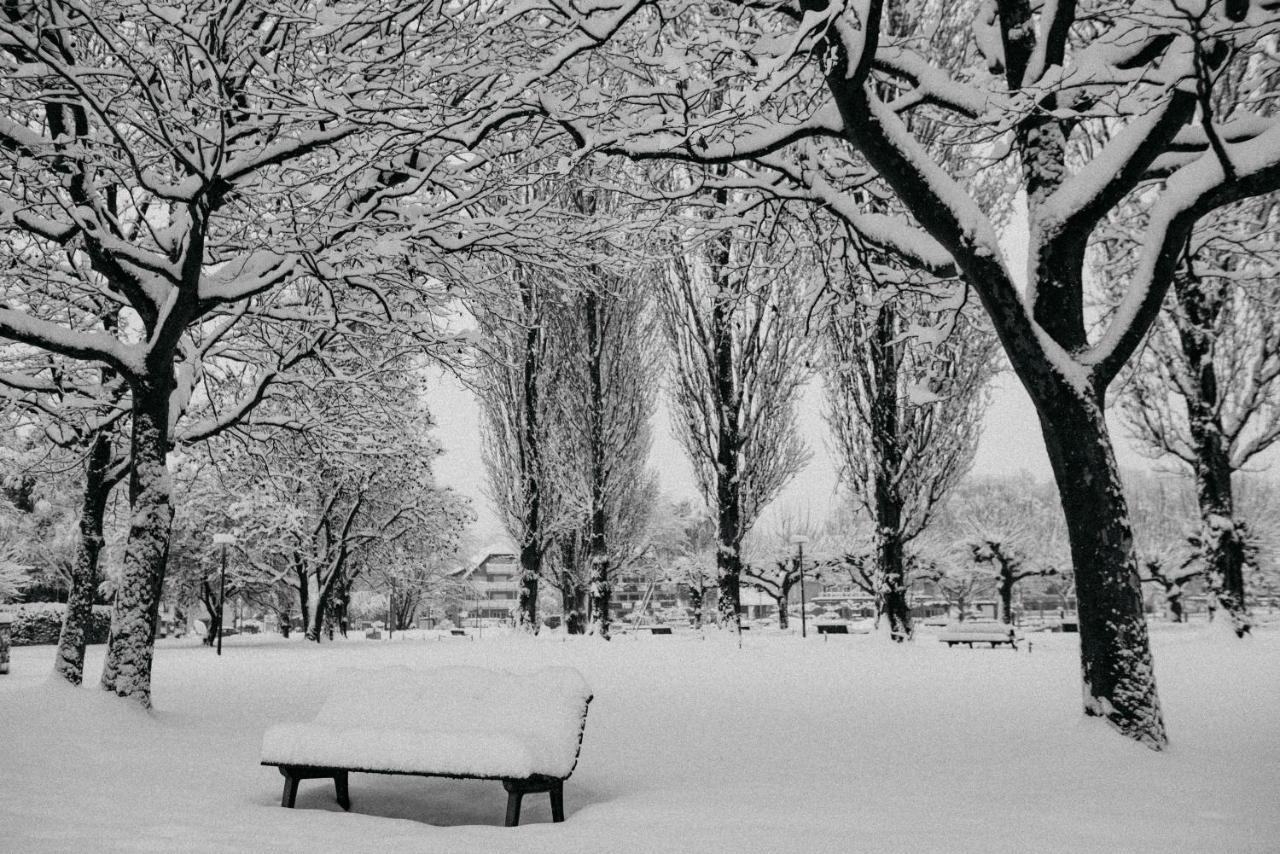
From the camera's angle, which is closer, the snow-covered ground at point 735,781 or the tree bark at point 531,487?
the snow-covered ground at point 735,781

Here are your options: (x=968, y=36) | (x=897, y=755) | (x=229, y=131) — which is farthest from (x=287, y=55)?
(x=968, y=36)

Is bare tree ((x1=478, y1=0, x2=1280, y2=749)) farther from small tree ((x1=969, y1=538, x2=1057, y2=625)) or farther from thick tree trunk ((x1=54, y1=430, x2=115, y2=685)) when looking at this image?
small tree ((x1=969, y1=538, x2=1057, y2=625))

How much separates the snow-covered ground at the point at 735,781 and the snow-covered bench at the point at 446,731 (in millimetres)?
240

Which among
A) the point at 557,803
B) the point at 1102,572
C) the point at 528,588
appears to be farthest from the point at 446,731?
the point at 528,588

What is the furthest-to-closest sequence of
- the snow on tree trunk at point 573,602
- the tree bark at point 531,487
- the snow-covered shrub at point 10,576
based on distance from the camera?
the snow-covered shrub at point 10,576 < the snow on tree trunk at point 573,602 < the tree bark at point 531,487

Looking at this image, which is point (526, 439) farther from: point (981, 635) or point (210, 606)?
point (210, 606)

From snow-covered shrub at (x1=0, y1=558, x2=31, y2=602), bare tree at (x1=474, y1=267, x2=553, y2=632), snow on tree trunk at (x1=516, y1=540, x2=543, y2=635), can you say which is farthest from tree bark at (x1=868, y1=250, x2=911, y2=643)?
snow-covered shrub at (x1=0, y1=558, x2=31, y2=602)

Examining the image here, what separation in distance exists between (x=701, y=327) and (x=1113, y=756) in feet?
48.8

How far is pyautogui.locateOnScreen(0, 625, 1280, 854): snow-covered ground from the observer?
12.3 ft

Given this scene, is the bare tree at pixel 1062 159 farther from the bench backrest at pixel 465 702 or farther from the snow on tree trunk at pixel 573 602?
the snow on tree trunk at pixel 573 602

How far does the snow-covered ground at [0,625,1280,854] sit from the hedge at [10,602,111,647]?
1863 cm

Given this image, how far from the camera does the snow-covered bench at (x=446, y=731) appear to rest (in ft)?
13.3

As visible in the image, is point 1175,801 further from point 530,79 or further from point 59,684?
point 59,684

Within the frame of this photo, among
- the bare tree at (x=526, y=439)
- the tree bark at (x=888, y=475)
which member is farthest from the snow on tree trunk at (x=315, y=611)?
the tree bark at (x=888, y=475)
